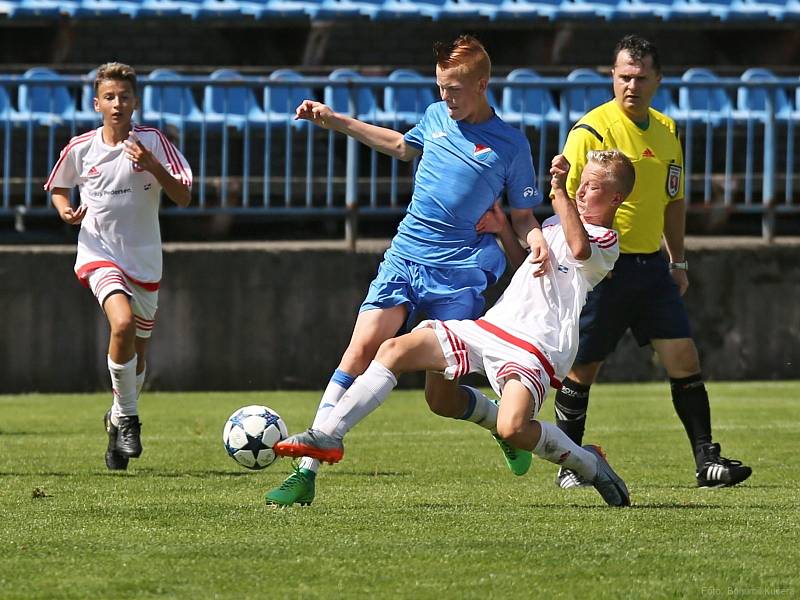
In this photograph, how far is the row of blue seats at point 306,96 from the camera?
12969mm

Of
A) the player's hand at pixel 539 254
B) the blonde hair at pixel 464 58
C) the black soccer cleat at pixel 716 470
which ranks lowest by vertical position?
the black soccer cleat at pixel 716 470

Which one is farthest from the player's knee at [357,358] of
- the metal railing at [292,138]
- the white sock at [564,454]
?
the metal railing at [292,138]

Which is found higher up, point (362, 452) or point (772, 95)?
point (772, 95)

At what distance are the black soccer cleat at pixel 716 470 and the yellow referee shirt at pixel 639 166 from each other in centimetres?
95

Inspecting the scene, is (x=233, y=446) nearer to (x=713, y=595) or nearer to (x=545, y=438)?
(x=545, y=438)

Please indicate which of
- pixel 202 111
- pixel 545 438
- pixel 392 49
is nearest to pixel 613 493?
pixel 545 438

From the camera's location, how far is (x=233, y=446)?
7.03 metres

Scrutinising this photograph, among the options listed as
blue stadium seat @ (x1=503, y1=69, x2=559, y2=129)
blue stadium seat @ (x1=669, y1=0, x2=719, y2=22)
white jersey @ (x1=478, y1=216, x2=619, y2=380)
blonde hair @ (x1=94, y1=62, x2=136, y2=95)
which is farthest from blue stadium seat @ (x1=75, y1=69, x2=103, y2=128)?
white jersey @ (x1=478, y1=216, x2=619, y2=380)

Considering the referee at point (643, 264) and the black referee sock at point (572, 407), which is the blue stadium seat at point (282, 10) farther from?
the black referee sock at point (572, 407)

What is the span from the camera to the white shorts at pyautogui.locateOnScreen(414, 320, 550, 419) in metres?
6.18

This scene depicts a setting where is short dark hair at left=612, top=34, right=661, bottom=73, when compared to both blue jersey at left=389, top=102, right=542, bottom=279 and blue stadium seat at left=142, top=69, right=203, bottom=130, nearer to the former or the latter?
blue jersey at left=389, top=102, right=542, bottom=279

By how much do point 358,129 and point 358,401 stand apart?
115 centimetres

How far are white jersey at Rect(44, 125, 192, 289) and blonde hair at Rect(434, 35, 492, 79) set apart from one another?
81.4 inches

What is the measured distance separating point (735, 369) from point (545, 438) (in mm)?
7244
